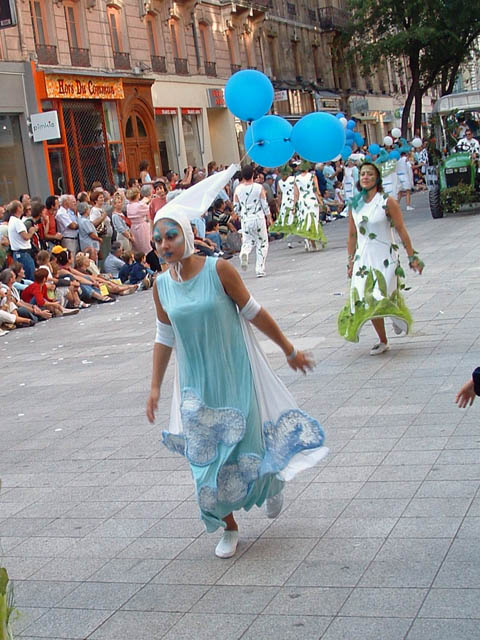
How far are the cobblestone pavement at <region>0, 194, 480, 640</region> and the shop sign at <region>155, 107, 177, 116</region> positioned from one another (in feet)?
79.0

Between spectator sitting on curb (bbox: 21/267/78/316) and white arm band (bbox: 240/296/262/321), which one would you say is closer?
white arm band (bbox: 240/296/262/321)

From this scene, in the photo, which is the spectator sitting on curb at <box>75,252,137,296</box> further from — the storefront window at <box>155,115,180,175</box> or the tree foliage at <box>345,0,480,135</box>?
the tree foliage at <box>345,0,480,135</box>

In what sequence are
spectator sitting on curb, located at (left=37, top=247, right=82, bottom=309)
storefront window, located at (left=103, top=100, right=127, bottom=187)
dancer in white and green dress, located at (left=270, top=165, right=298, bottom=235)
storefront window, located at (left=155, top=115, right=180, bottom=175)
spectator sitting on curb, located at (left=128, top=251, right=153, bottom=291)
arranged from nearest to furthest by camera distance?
spectator sitting on curb, located at (left=37, top=247, right=82, bottom=309), spectator sitting on curb, located at (left=128, top=251, right=153, bottom=291), dancer in white and green dress, located at (left=270, top=165, right=298, bottom=235), storefront window, located at (left=103, top=100, right=127, bottom=187), storefront window, located at (left=155, top=115, right=180, bottom=175)

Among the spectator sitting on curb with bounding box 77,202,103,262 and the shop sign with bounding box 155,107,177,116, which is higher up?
the shop sign with bounding box 155,107,177,116

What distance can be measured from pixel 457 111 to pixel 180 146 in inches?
451

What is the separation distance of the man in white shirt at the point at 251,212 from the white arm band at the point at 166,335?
1213 centimetres

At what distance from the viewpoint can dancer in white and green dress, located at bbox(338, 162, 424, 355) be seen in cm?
923

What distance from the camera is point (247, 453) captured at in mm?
4973

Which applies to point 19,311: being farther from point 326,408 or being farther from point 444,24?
point 444,24

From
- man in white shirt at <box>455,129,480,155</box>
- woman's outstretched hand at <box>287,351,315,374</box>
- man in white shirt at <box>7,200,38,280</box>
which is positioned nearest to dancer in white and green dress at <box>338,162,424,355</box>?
woman's outstretched hand at <box>287,351,315,374</box>

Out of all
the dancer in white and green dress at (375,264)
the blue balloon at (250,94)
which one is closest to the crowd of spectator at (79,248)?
the blue balloon at (250,94)

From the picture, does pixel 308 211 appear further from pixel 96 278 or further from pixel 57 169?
pixel 57 169

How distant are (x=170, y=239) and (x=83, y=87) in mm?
24575

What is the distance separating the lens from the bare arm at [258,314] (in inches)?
197
